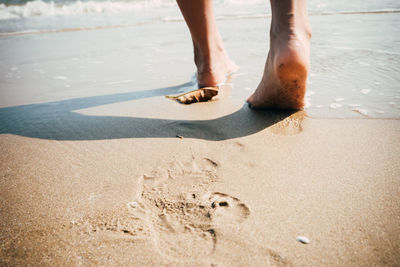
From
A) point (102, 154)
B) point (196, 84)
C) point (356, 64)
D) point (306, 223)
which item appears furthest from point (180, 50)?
point (306, 223)

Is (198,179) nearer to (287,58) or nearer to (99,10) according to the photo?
(287,58)

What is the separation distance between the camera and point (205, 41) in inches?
76.2

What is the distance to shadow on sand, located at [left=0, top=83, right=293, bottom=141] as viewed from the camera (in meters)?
1.29

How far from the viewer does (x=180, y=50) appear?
3123 mm

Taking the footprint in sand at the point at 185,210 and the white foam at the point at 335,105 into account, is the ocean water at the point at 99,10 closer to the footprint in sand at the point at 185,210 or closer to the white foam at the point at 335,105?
the white foam at the point at 335,105

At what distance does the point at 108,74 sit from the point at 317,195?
2097 mm

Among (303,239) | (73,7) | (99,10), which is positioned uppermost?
(73,7)

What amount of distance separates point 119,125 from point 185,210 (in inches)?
30.4

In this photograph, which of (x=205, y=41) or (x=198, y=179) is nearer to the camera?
(x=198, y=179)

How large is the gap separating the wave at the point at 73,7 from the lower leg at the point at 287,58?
8832 mm

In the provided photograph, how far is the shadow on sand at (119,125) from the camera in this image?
4.24ft

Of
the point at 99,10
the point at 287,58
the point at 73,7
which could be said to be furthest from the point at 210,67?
the point at 73,7

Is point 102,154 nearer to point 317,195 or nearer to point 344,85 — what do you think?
point 317,195

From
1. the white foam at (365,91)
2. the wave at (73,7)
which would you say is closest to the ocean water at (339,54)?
the white foam at (365,91)
